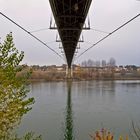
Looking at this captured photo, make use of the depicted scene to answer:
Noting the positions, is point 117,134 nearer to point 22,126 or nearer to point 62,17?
point 22,126

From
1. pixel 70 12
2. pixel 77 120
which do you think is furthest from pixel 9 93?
pixel 77 120

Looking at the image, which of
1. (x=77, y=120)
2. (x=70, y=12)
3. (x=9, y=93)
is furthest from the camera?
(x=77, y=120)

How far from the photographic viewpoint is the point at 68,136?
628 inches

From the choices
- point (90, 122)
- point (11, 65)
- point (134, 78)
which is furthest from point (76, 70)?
point (11, 65)

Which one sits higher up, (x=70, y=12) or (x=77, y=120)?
(x=70, y=12)

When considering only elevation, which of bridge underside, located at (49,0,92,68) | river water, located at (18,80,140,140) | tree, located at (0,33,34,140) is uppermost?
bridge underside, located at (49,0,92,68)

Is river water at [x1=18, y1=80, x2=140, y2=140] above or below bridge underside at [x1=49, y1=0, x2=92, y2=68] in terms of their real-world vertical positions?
below

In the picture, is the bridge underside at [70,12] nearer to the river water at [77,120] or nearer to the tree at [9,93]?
the tree at [9,93]

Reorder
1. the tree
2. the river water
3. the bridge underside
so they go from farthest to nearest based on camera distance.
Answer: the river water → the bridge underside → the tree

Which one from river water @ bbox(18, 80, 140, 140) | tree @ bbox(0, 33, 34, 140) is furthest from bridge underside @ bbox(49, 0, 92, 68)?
river water @ bbox(18, 80, 140, 140)

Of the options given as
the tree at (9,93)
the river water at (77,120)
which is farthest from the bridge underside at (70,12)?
the river water at (77,120)

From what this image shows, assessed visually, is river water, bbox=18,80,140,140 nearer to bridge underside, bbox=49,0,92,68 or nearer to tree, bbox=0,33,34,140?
bridge underside, bbox=49,0,92,68

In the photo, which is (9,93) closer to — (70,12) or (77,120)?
(70,12)

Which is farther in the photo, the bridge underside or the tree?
the bridge underside
